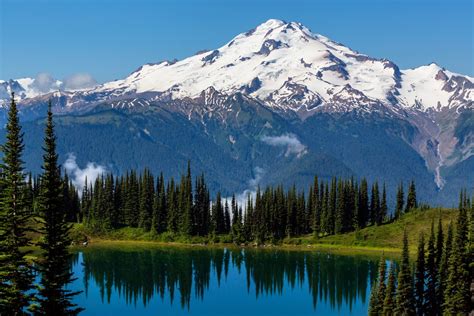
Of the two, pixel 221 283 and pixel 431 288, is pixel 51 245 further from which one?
pixel 221 283

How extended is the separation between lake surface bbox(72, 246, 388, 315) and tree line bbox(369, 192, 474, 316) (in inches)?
916

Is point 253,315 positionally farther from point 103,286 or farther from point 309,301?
point 103,286

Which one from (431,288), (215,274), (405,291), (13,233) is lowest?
(215,274)

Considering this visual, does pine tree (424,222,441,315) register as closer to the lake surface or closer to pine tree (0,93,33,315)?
the lake surface

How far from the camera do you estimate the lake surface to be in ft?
433

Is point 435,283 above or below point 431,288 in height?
above

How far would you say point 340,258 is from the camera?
19400 cm

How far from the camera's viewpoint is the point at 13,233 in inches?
2062

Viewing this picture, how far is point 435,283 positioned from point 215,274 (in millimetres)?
75226

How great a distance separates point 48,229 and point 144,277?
11010 cm

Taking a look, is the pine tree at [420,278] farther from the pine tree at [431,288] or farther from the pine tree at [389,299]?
the pine tree at [389,299]

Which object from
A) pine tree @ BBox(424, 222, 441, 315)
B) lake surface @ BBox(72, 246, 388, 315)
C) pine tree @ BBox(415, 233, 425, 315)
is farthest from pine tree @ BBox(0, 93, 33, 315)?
lake surface @ BBox(72, 246, 388, 315)

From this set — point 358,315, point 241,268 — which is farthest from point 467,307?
point 241,268

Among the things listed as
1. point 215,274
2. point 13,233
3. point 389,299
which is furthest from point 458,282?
point 215,274
